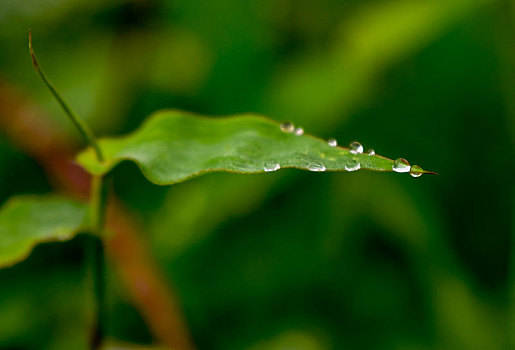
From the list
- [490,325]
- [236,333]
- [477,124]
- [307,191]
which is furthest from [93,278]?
[477,124]

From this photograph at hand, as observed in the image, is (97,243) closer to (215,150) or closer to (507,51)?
(215,150)

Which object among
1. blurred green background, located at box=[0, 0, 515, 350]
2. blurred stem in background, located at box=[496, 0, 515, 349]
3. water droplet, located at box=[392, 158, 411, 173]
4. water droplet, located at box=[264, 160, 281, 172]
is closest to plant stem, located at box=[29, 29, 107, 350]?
water droplet, located at box=[264, 160, 281, 172]

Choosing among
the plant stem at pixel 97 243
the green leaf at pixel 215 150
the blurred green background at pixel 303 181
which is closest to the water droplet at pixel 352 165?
the green leaf at pixel 215 150

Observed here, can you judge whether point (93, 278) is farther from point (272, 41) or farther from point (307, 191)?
point (272, 41)

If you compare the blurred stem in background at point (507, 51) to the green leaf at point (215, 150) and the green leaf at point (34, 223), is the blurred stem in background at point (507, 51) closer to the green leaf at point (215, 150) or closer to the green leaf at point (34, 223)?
the green leaf at point (215, 150)

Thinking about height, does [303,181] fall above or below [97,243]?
above

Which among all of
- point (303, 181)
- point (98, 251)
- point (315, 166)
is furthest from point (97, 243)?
point (303, 181)
